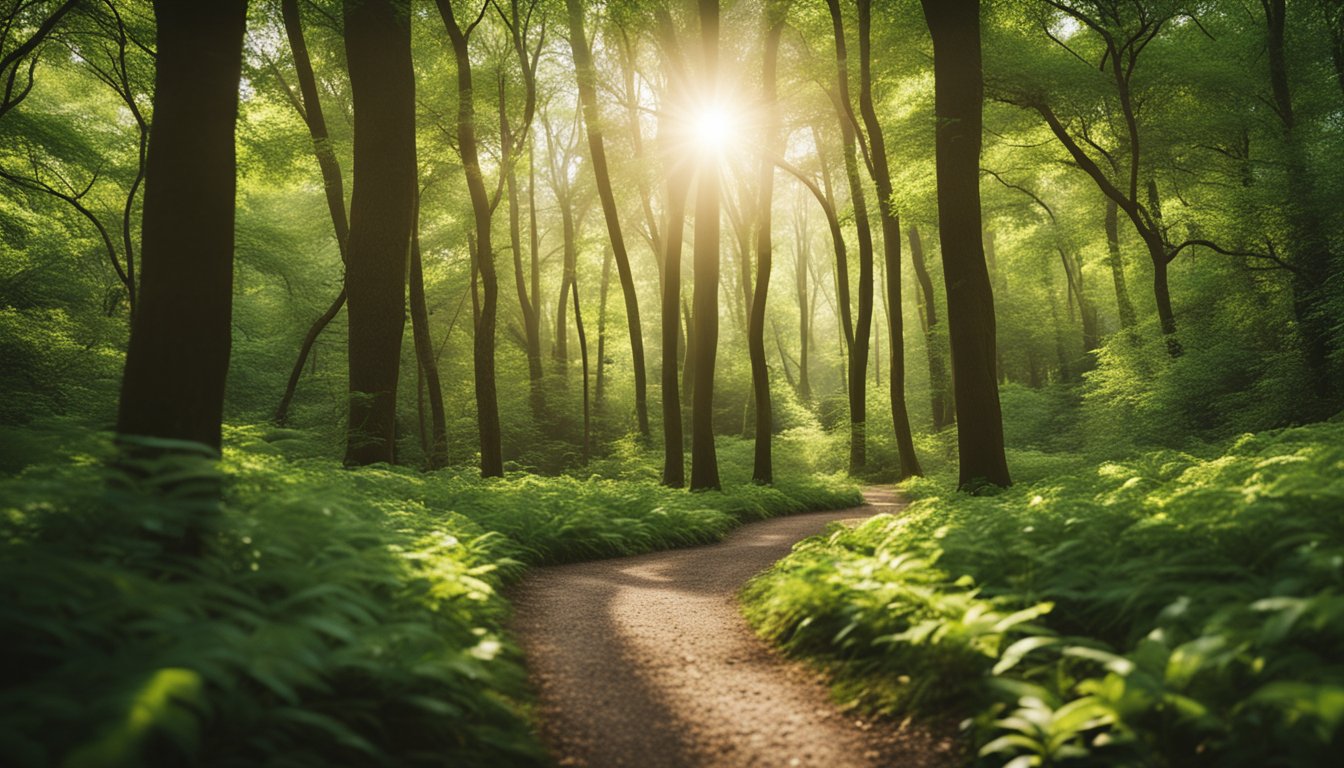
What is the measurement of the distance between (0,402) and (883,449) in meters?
21.9

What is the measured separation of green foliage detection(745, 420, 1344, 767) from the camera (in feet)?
8.10

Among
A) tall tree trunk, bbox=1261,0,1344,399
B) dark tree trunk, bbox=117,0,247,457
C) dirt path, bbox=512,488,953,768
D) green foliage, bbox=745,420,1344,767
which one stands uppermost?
tall tree trunk, bbox=1261,0,1344,399

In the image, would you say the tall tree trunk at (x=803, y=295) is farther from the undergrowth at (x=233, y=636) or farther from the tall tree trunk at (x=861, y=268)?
the undergrowth at (x=233, y=636)

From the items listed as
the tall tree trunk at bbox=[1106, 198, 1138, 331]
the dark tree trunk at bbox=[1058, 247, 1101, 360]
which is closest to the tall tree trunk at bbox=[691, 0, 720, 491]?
the tall tree trunk at bbox=[1106, 198, 1138, 331]

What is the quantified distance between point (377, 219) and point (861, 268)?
13318 millimetres

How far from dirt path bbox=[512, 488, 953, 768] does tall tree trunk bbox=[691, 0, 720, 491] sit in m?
6.98

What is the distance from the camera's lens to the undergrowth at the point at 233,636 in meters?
1.92

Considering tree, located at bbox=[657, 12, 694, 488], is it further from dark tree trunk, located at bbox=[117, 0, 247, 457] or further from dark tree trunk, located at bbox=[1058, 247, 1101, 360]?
dark tree trunk, located at bbox=[1058, 247, 1101, 360]

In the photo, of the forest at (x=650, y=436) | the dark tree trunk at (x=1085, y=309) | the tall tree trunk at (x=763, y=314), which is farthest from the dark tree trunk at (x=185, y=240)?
the dark tree trunk at (x=1085, y=309)

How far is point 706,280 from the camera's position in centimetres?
1438

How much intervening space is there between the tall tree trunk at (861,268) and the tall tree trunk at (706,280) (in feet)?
11.5

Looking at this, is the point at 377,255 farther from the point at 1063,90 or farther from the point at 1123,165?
the point at 1123,165

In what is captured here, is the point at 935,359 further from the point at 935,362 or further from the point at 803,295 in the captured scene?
the point at 803,295

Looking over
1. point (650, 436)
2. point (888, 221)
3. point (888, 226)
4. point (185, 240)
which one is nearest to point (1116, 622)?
point (185, 240)
